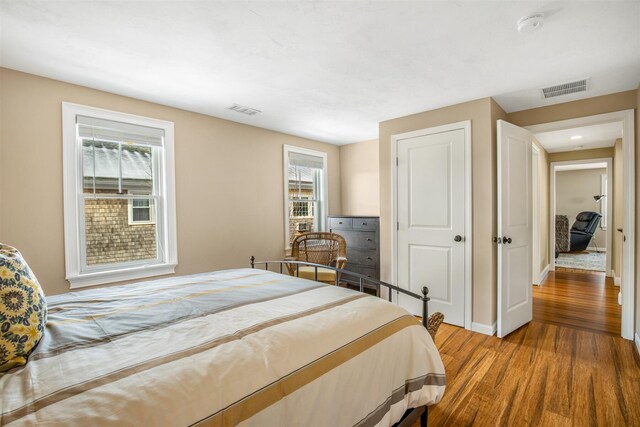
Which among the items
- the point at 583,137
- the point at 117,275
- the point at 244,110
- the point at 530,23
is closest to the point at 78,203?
the point at 117,275

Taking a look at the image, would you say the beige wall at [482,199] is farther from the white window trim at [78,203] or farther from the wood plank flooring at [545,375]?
the white window trim at [78,203]

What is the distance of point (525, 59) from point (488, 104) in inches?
30.1

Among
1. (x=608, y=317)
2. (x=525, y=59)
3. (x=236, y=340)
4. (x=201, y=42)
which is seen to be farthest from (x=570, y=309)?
(x=201, y=42)

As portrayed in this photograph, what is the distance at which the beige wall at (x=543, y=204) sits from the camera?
4.97 m

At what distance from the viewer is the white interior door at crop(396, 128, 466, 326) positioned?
10.5ft

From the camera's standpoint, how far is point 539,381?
7.18 feet

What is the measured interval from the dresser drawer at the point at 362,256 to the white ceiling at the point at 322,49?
196cm

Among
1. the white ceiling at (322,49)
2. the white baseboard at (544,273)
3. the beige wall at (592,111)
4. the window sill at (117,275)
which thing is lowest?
the white baseboard at (544,273)

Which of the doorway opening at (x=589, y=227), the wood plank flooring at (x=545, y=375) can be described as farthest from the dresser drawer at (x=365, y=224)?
the doorway opening at (x=589, y=227)

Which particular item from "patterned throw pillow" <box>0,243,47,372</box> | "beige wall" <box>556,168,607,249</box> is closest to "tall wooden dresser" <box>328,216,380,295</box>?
"patterned throw pillow" <box>0,243,47,372</box>

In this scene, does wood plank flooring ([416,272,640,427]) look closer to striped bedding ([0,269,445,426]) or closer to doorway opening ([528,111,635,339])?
doorway opening ([528,111,635,339])

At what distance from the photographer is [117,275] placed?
2854mm

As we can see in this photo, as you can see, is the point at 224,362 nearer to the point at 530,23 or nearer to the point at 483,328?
the point at 530,23

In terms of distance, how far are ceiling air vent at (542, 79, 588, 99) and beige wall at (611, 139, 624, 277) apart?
270 cm
